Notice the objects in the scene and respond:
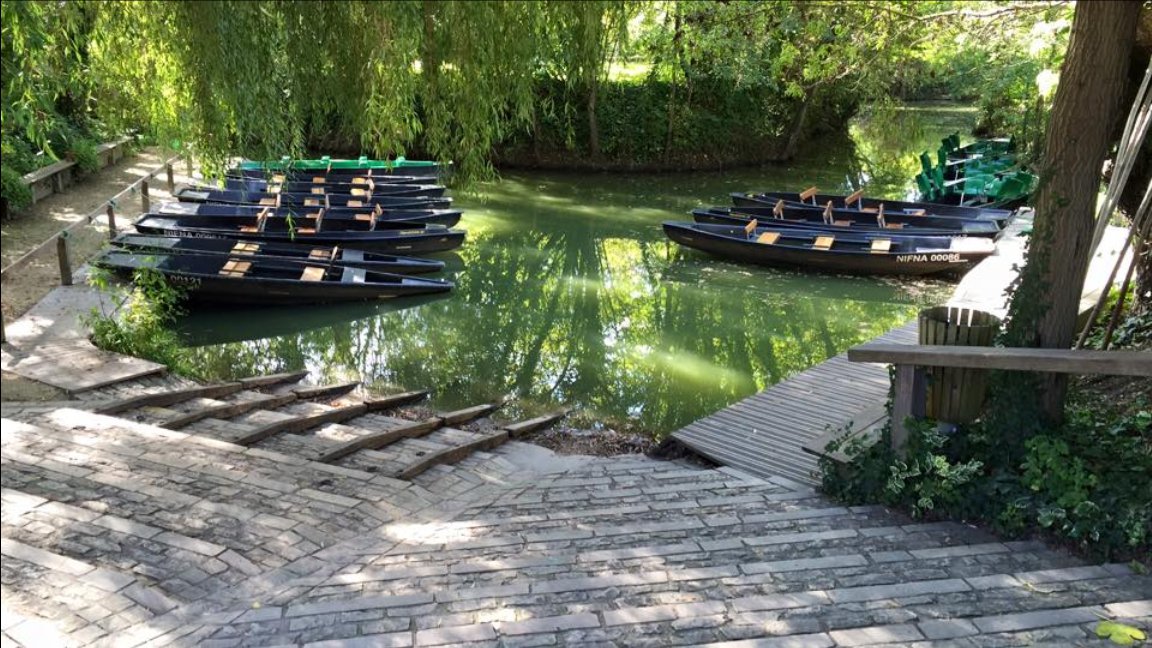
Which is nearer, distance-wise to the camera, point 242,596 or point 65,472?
point 242,596

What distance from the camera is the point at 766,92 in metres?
24.2

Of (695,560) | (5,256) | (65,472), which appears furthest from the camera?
(5,256)

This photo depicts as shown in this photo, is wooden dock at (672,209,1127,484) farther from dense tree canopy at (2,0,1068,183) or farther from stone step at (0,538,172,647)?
stone step at (0,538,172,647)

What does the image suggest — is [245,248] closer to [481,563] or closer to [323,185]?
[323,185]

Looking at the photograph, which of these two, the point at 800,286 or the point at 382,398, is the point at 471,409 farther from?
the point at 800,286

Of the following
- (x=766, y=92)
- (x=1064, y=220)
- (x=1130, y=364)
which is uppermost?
(x=766, y=92)

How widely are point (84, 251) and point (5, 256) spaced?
90 cm

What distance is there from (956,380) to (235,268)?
29.7ft

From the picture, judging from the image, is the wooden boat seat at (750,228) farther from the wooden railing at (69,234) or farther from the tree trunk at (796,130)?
the tree trunk at (796,130)

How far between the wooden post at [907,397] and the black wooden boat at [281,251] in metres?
8.62

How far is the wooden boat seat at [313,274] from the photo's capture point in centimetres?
1138

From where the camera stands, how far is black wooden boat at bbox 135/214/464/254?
12938 millimetres

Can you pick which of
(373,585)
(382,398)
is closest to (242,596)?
(373,585)

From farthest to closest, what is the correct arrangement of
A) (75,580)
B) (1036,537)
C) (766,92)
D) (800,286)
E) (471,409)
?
(766,92)
(800,286)
(471,409)
(1036,537)
(75,580)
